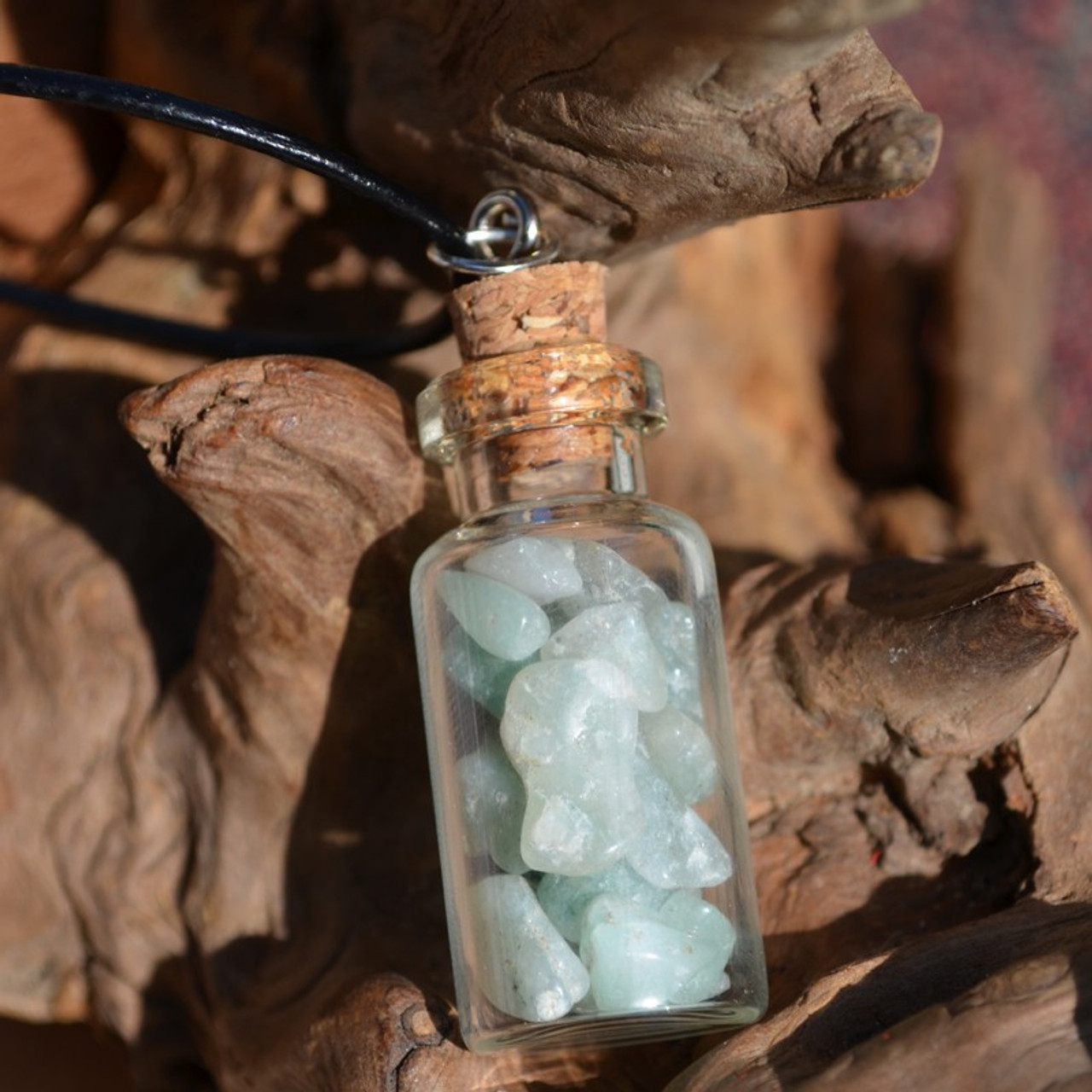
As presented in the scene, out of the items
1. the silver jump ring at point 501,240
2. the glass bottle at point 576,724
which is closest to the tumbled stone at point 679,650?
the glass bottle at point 576,724

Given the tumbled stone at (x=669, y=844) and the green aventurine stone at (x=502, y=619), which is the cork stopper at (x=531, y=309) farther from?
the tumbled stone at (x=669, y=844)

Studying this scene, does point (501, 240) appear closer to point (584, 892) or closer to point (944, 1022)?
point (584, 892)

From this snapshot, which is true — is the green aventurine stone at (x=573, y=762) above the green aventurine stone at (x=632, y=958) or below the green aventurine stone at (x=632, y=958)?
above

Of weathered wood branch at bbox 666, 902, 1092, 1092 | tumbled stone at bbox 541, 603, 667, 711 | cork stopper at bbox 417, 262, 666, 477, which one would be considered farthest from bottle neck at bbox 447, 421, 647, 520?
weathered wood branch at bbox 666, 902, 1092, 1092

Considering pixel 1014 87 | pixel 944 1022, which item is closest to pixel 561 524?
pixel 944 1022

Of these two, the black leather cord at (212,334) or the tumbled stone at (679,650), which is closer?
the tumbled stone at (679,650)
